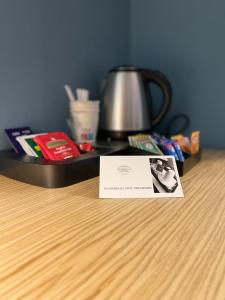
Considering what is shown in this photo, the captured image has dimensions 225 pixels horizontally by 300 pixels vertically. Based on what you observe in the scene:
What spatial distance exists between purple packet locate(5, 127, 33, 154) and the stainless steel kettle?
30 centimetres

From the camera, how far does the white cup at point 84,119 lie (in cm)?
102

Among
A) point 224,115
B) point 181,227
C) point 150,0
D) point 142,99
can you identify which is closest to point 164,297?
point 181,227

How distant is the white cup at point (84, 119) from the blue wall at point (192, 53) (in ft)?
1.30

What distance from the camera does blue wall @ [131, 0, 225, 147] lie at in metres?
1.21

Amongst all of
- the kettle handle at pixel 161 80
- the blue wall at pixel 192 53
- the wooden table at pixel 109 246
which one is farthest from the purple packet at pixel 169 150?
the blue wall at pixel 192 53

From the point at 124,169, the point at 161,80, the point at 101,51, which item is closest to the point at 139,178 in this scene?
the point at 124,169

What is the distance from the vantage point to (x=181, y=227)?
1.74ft

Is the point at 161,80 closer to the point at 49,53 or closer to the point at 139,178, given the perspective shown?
the point at 49,53

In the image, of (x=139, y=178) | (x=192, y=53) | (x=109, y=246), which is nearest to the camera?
(x=109, y=246)

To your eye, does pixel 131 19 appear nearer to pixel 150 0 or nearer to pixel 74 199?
pixel 150 0

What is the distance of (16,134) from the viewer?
888 mm

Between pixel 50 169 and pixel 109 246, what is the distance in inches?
11.7

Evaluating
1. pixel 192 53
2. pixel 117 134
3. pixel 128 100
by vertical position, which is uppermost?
pixel 192 53

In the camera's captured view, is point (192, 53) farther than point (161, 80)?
Yes
